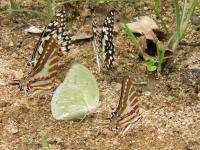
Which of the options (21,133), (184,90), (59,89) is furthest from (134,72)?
(21,133)

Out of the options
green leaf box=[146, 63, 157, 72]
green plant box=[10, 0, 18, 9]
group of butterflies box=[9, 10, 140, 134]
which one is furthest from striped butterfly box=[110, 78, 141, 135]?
green plant box=[10, 0, 18, 9]

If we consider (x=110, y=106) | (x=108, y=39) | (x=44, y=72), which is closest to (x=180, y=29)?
(x=108, y=39)

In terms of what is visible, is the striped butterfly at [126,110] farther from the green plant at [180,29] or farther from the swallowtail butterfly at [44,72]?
the green plant at [180,29]

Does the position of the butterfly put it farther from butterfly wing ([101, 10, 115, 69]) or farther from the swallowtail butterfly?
the swallowtail butterfly

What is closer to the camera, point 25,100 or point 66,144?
point 66,144

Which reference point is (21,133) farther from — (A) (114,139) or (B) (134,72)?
(B) (134,72)

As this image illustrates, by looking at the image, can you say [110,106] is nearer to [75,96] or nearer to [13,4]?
[75,96]
